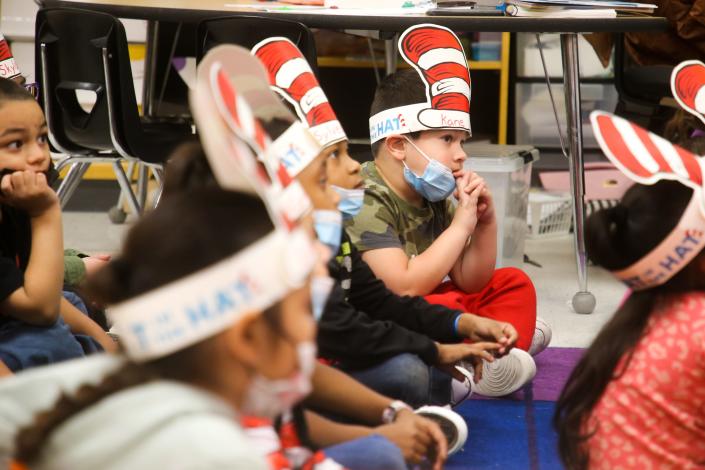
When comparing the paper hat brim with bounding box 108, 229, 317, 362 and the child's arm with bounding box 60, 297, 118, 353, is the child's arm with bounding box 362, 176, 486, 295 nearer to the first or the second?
the child's arm with bounding box 60, 297, 118, 353

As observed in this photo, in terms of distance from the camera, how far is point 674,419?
128cm

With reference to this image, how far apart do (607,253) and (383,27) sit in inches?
55.1

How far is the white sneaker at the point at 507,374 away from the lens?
206cm

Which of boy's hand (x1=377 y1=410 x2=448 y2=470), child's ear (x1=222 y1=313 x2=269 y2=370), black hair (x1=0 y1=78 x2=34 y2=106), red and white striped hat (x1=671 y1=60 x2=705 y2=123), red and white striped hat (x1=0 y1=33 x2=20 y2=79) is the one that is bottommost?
boy's hand (x1=377 y1=410 x2=448 y2=470)

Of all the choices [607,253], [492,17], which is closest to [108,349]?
[607,253]

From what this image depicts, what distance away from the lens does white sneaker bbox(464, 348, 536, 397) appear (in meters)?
2.06

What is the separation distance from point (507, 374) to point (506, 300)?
0.55 ft

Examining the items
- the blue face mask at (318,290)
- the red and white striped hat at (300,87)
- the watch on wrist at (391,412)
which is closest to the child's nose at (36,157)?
the red and white striped hat at (300,87)

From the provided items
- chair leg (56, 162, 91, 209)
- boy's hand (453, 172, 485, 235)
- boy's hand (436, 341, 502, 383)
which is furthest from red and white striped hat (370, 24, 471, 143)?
chair leg (56, 162, 91, 209)

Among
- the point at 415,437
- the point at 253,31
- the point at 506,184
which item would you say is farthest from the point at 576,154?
the point at 415,437

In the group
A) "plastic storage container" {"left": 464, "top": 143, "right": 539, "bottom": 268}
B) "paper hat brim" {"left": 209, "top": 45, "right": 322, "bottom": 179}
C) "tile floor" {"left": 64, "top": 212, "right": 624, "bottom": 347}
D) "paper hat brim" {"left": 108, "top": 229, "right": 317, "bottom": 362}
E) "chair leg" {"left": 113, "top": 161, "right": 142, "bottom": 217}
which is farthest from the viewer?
"chair leg" {"left": 113, "top": 161, "right": 142, "bottom": 217}

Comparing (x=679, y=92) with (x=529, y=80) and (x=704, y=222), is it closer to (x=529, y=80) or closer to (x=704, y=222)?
(x=704, y=222)

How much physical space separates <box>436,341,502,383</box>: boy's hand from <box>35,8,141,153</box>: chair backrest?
1318mm

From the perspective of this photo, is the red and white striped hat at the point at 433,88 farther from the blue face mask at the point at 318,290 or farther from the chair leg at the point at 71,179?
the chair leg at the point at 71,179
